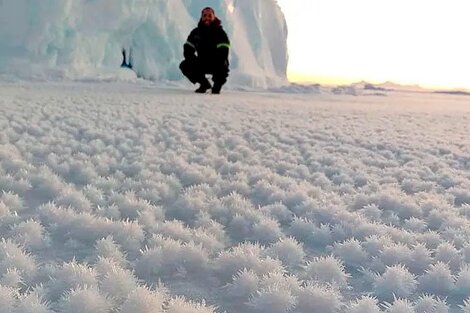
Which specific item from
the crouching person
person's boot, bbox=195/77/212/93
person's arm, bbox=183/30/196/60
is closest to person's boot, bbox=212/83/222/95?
the crouching person

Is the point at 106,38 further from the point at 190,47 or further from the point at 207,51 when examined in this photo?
the point at 207,51

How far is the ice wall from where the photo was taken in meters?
20.2

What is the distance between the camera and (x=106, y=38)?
23188mm

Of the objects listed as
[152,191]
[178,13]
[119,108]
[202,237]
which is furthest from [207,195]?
[178,13]

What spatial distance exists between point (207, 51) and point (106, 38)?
11.2 metres

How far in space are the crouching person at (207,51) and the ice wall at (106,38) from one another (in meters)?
7.02

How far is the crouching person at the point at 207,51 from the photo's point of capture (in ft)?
42.6

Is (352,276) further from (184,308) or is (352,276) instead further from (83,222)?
(83,222)

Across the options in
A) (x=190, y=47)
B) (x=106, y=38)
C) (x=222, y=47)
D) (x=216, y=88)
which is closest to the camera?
(x=222, y=47)

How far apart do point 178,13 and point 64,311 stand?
26.6 metres

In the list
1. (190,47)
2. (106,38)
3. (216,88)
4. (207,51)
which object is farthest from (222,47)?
(106,38)

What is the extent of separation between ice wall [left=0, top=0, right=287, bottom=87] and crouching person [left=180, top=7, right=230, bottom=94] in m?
7.02

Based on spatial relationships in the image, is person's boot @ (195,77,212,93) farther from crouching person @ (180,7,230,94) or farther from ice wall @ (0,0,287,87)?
ice wall @ (0,0,287,87)

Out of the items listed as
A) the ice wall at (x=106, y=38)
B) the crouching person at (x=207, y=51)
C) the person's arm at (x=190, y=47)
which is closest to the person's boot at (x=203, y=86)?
the crouching person at (x=207, y=51)
